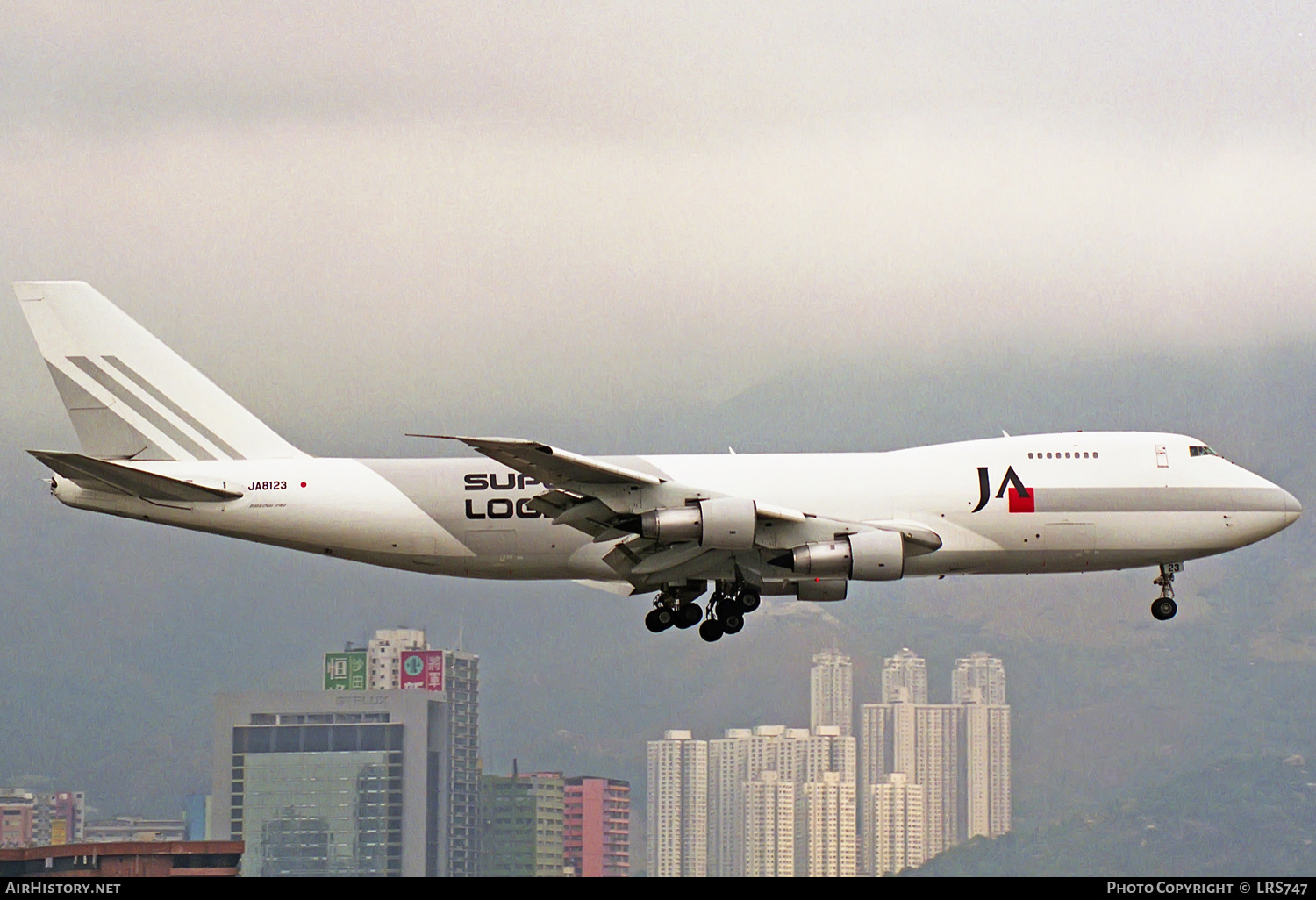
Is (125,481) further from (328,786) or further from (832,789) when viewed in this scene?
(832,789)

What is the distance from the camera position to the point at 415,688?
182m

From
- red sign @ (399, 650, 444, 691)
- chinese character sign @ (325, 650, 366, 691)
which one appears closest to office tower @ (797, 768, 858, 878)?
red sign @ (399, 650, 444, 691)

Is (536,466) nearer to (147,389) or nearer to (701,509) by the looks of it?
(701,509)

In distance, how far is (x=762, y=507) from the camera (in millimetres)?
45344

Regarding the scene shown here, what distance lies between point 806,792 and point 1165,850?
173 ft

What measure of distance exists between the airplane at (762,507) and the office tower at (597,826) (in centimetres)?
10546

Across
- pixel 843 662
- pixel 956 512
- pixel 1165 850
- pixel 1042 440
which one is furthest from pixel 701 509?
pixel 1165 850

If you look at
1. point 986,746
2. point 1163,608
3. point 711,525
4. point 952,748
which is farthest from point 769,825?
point 711,525

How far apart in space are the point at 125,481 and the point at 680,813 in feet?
429

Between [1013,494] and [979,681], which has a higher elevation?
[1013,494]

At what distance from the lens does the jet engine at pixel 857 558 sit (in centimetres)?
4547

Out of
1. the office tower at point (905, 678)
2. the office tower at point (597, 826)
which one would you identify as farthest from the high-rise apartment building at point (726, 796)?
the office tower at point (905, 678)

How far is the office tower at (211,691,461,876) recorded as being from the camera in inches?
6452
